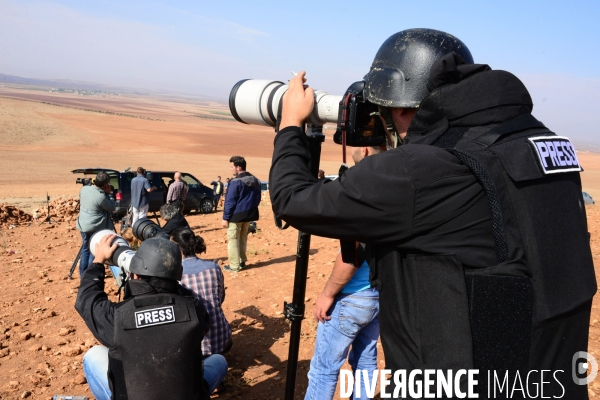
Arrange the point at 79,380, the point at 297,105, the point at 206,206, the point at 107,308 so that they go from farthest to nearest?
the point at 206,206 → the point at 79,380 → the point at 107,308 → the point at 297,105

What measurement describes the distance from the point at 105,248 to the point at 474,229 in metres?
2.42

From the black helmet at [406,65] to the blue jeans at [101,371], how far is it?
99.7 inches

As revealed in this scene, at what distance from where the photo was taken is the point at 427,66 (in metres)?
1.79

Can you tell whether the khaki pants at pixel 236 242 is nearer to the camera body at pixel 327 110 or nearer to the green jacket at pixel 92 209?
the green jacket at pixel 92 209

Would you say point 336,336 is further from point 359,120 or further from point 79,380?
point 79,380

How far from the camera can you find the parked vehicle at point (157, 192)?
52.6 feet

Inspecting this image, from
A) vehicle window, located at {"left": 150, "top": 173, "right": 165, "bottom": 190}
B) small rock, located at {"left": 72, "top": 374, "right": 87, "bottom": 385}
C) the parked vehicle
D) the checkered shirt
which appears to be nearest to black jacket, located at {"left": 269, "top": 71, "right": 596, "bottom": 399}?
the checkered shirt

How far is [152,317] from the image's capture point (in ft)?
9.32

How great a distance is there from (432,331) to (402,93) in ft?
2.58

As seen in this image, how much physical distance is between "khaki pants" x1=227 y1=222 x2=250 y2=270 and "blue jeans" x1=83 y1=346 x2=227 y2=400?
4285 mm

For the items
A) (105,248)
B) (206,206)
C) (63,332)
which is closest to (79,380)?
(63,332)

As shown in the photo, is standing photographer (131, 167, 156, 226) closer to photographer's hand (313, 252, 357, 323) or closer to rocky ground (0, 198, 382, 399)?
rocky ground (0, 198, 382, 399)

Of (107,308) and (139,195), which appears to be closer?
(107,308)

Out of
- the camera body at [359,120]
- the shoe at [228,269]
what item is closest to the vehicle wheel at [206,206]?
the shoe at [228,269]
